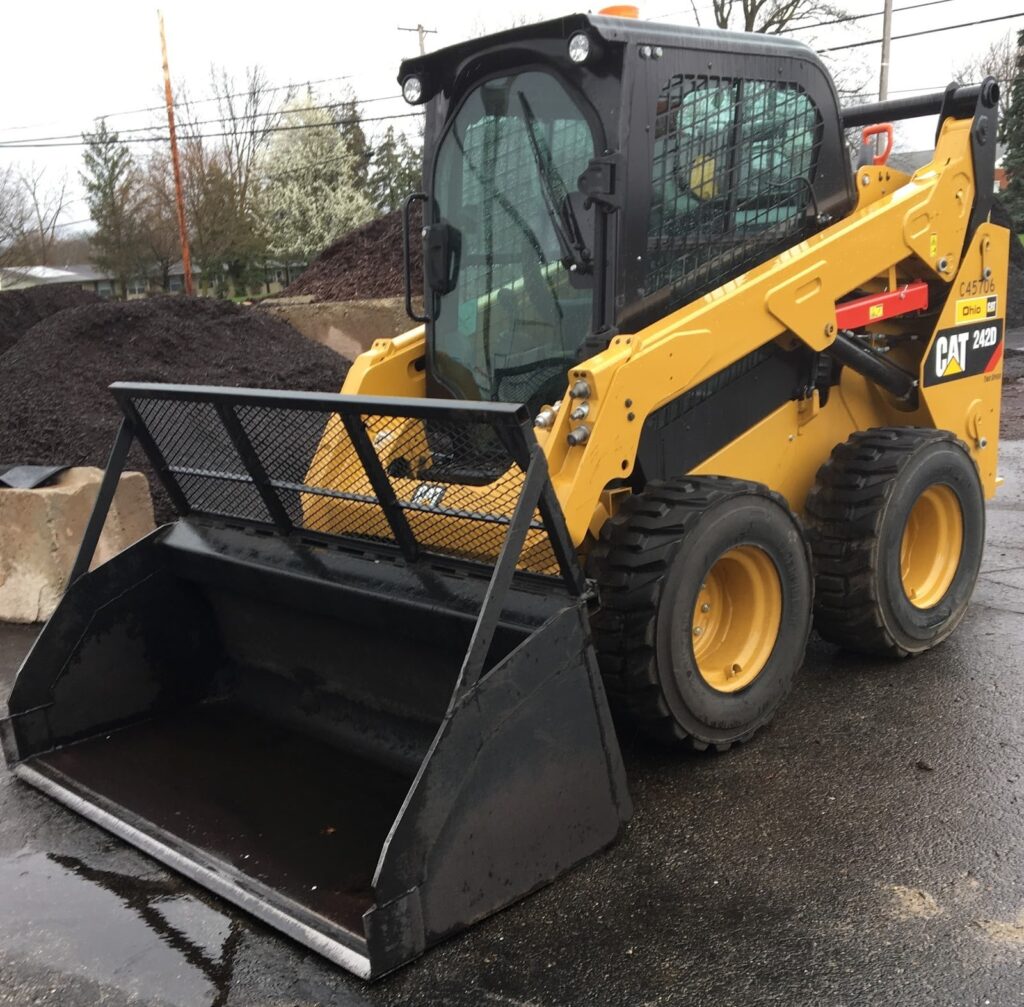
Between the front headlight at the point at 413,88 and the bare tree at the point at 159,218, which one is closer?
the front headlight at the point at 413,88

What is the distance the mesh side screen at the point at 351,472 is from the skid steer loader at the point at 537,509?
0.05ft

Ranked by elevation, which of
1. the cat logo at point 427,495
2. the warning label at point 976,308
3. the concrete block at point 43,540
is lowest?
the concrete block at point 43,540

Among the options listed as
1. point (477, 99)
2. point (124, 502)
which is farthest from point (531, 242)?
point (124, 502)

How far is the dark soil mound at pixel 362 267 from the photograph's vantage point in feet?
57.8

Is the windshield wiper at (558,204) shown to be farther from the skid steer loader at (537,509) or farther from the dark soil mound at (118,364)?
the dark soil mound at (118,364)

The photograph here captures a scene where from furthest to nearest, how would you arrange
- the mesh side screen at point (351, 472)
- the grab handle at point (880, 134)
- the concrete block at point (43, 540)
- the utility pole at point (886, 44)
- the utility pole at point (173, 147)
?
the utility pole at point (173, 147)
the utility pole at point (886, 44)
the concrete block at point (43, 540)
the grab handle at point (880, 134)
the mesh side screen at point (351, 472)

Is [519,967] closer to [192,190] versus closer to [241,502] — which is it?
[241,502]

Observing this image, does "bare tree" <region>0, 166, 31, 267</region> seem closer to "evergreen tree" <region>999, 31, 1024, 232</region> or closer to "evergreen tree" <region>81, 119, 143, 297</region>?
"evergreen tree" <region>81, 119, 143, 297</region>

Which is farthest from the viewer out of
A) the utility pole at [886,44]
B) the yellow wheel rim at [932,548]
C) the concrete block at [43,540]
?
the utility pole at [886,44]

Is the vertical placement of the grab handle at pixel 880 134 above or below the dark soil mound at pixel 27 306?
above

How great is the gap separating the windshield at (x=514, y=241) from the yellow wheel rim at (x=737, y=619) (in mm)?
898

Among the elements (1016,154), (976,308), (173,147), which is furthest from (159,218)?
(976,308)

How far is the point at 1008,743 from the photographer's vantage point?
3834mm

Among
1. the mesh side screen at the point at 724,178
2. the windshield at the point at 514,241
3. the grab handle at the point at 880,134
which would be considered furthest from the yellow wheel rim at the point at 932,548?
the windshield at the point at 514,241
